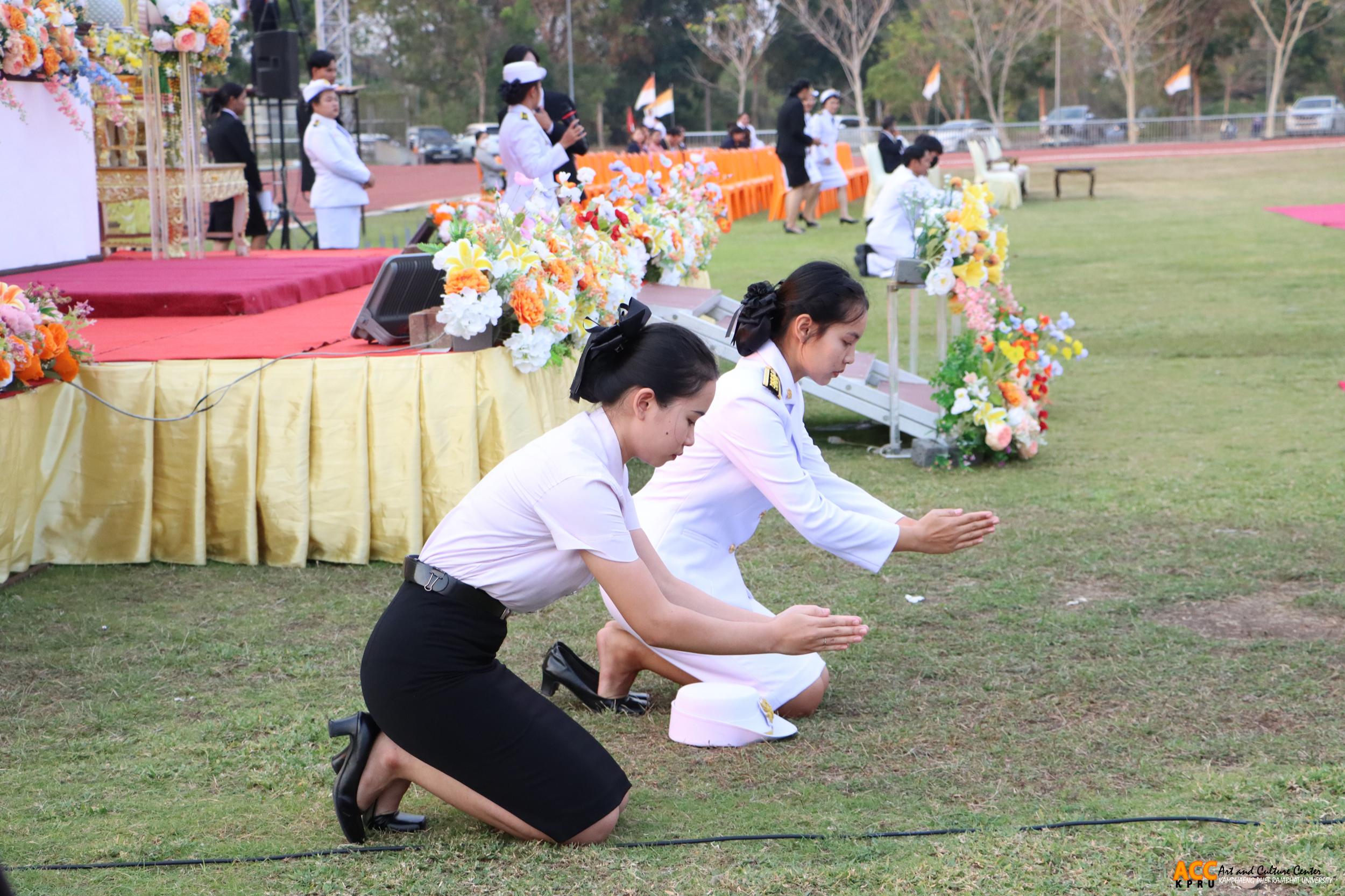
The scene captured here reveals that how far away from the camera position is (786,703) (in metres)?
3.51

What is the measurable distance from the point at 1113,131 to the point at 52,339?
1760 inches

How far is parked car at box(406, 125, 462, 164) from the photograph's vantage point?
137ft

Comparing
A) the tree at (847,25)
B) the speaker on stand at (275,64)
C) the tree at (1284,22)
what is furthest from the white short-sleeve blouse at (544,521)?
the tree at (1284,22)

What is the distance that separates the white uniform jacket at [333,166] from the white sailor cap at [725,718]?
23.0 ft

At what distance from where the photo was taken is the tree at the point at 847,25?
46094 millimetres

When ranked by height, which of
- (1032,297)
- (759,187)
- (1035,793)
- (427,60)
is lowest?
(1035,793)

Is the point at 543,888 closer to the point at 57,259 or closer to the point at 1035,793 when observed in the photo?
the point at 1035,793

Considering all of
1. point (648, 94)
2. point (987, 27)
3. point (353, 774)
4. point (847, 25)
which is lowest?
point (353, 774)

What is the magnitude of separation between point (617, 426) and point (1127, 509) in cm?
339

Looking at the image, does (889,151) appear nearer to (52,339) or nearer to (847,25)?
(52,339)


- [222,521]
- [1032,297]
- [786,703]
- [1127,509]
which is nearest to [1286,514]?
[1127,509]

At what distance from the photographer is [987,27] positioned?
155 feet

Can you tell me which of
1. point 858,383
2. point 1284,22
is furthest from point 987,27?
point 858,383

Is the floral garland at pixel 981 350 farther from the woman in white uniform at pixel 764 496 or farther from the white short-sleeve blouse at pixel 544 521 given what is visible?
the white short-sleeve blouse at pixel 544 521
